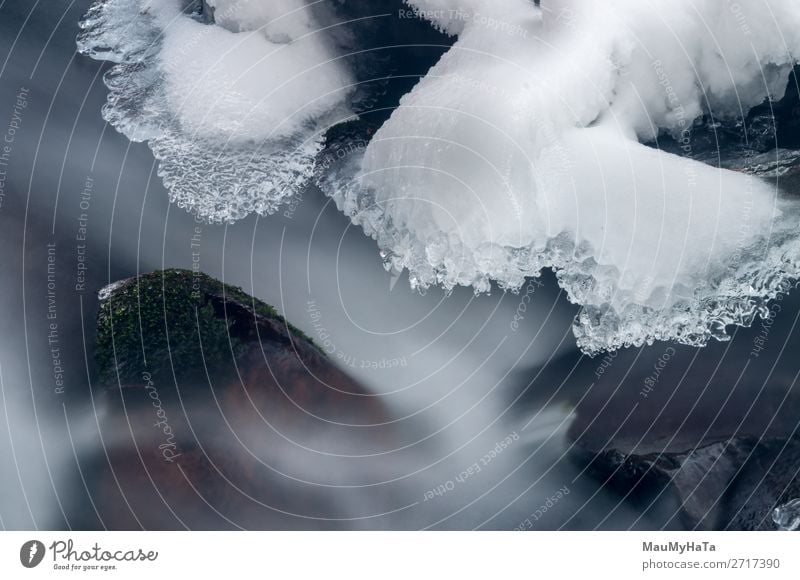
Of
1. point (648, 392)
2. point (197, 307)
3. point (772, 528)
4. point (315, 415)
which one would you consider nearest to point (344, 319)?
point (315, 415)

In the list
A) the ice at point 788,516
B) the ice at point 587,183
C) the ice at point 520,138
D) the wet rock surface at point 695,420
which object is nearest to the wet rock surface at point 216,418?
the ice at point 520,138

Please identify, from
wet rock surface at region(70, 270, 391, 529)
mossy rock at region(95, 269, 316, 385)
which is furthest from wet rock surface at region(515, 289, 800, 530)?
mossy rock at region(95, 269, 316, 385)

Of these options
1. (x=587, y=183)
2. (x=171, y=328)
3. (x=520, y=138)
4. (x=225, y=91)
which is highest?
(x=225, y=91)

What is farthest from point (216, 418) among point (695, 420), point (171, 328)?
point (695, 420)

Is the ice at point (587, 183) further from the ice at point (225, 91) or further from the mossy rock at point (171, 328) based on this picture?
the mossy rock at point (171, 328)
